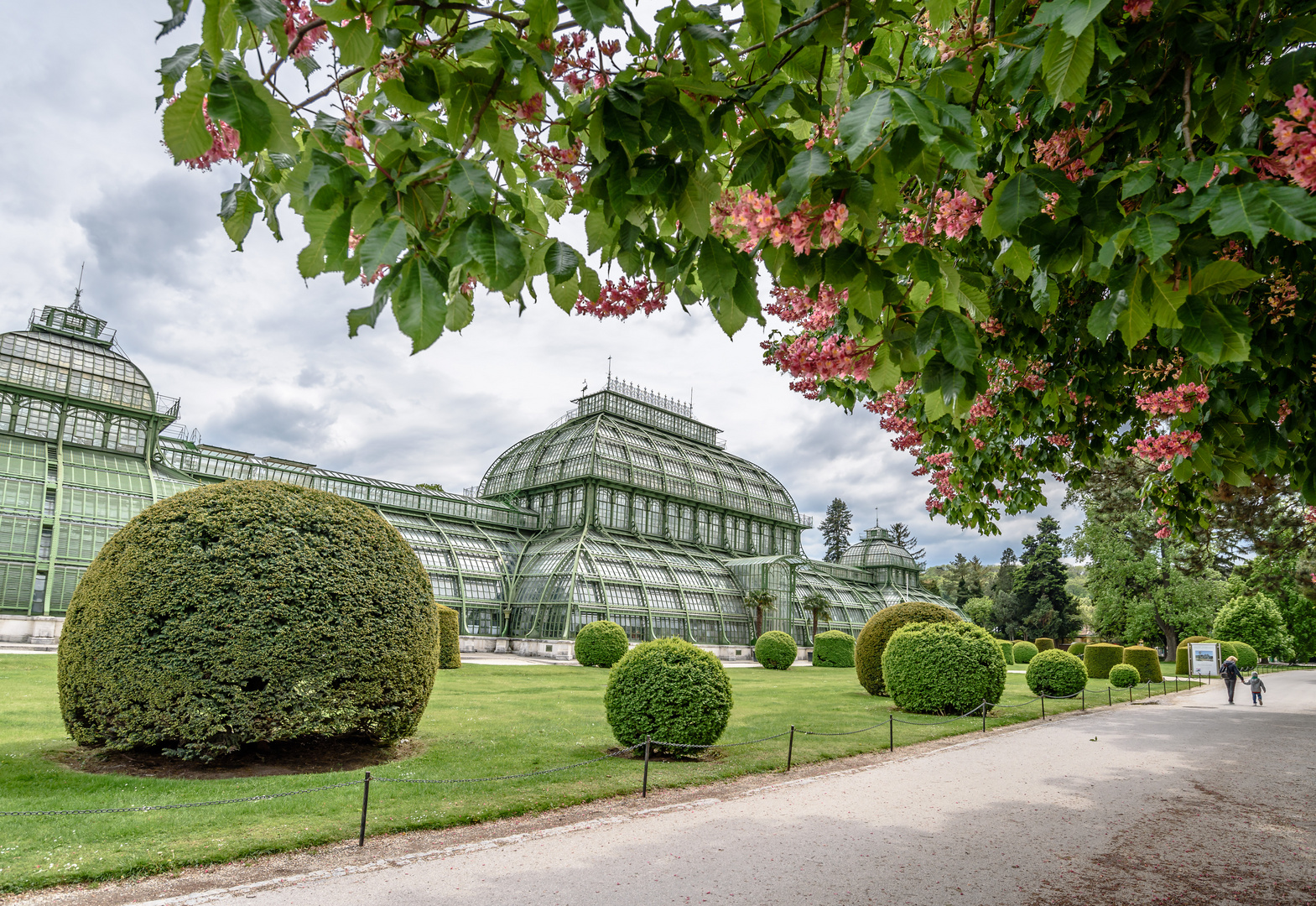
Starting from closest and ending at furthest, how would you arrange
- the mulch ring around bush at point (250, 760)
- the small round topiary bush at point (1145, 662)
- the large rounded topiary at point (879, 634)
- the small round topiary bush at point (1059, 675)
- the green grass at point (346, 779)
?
the green grass at point (346, 779) < the mulch ring around bush at point (250, 760) < the large rounded topiary at point (879, 634) < the small round topiary bush at point (1059, 675) < the small round topiary bush at point (1145, 662)

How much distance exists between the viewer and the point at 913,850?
21.8 ft

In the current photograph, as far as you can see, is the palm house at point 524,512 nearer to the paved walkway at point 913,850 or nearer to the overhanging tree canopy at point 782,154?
the paved walkway at point 913,850

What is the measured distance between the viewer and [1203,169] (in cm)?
234

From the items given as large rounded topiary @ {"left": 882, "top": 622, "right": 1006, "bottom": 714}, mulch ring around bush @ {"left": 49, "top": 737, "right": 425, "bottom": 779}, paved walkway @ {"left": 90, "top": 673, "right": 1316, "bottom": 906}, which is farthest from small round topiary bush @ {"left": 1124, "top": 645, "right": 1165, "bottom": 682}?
mulch ring around bush @ {"left": 49, "top": 737, "right": 425, "bottom": 779}

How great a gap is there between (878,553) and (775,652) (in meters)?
30.7

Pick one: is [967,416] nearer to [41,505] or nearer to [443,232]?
[443,232]

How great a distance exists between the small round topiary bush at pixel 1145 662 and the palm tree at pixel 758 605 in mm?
17600

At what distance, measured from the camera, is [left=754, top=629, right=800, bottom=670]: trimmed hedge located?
1341 inches

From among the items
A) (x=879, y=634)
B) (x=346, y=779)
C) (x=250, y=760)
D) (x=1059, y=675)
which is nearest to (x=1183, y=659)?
(x=1059, y=675)

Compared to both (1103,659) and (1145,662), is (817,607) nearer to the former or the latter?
(1103,659)

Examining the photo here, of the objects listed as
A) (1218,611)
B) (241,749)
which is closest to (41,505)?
(241,749)

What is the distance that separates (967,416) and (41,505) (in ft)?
105

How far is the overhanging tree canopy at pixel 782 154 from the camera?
210cm

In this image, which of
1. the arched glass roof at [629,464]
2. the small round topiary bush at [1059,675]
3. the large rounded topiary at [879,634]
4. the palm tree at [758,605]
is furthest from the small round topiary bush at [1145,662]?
the arched glass roof at [629,464]
